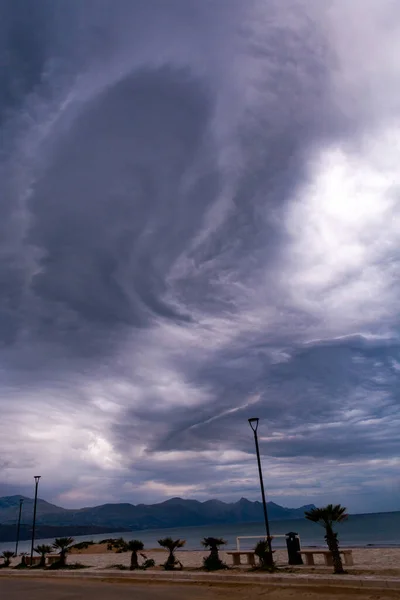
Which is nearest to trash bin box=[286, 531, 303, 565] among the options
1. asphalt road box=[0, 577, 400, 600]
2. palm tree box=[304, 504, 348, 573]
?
palm tree box=[304, 504, 348, 573]

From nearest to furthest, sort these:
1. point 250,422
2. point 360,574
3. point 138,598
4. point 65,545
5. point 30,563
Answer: point 138,598
point 360,574
point 250,422
point 65,545
point 30,563

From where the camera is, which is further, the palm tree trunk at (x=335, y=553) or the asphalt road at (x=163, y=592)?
the palm tree trunk at (x=335, y=553)

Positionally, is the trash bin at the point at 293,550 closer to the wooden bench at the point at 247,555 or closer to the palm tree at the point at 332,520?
the wooden bench at the point at 247,555

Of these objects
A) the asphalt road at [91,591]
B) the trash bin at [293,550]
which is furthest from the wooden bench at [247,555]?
the asphalt road at [91,591]

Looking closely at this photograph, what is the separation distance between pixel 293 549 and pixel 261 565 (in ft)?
6.99

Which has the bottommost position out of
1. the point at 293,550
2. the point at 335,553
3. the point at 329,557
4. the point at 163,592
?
the point at 163,592

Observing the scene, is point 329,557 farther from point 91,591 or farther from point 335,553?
point 91,591

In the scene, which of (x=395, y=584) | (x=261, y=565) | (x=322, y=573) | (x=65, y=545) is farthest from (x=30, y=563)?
(x=395, y=584)

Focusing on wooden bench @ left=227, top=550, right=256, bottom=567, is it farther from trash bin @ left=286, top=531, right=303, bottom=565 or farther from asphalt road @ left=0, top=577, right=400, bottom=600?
asphalt road @ left=0, top=577, right=400, bottom=600

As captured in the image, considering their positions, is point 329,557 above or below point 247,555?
below

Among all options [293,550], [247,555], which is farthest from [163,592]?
[293,550]

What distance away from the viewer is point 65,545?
2820cm

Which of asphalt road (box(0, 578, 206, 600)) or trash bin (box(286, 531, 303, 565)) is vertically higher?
trash bin (box(286, 531, 303, 565))

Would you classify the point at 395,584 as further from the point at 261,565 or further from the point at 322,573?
the point at 261,565
